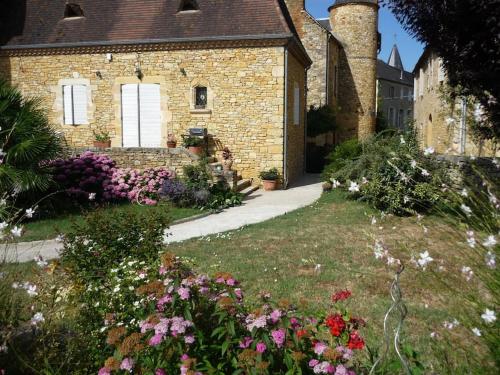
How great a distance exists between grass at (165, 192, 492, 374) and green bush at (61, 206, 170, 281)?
0.69 m

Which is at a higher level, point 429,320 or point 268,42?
point 268,42

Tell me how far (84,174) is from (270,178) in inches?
195

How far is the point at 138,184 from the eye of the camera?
11656 mm

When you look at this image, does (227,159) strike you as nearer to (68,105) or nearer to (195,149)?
(195,149)

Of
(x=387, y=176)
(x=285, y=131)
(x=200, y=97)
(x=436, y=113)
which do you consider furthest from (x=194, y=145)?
(x=436, y=113)

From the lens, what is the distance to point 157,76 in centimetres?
1394

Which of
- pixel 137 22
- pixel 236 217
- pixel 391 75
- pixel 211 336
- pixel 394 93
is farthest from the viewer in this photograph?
pixel 394 93

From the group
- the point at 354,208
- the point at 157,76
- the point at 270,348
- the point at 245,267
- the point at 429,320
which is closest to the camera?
the point at 270,348

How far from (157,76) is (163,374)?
12.7m

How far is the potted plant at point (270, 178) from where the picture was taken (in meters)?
13.1

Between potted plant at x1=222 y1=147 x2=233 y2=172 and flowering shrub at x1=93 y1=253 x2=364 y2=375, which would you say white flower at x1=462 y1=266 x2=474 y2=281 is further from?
potted plant at x1=222 y1=147 x2=233 y2=172

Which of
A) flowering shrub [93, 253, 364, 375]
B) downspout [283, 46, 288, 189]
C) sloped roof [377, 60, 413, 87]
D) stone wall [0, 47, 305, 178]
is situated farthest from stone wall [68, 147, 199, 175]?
sloped roof [377, 60, 413, 87]

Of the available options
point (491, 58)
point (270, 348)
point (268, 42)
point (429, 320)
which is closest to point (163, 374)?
point (270, 348)

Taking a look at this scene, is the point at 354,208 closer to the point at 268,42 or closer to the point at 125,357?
the point at 268,42
